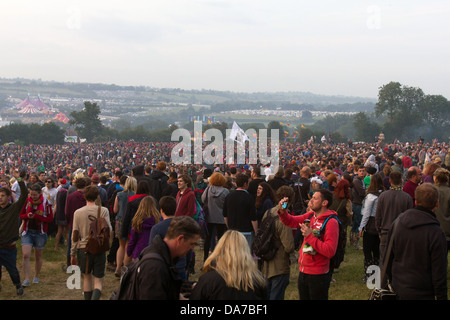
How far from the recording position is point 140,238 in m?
6.18

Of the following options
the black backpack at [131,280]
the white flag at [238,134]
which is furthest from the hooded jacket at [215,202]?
the white flag at [238,134]

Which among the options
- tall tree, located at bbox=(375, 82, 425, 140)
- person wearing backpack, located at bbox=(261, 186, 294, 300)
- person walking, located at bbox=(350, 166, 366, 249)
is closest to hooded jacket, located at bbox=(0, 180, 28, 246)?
person wearing backpack, located at bbox=(261, 186, 294, 300)

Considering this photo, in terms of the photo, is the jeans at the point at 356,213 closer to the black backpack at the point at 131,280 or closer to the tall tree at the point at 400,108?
the black backpack at the point at 131,280

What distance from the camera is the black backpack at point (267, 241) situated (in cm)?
522

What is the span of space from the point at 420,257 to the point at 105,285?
4.89 meters

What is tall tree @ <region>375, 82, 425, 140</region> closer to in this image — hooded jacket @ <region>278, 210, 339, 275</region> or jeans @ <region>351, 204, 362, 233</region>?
jeans @ <region>351, 204, 362, 233</region>

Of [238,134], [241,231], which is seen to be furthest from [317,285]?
[238,134]

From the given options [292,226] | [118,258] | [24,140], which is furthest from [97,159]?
[24,140]

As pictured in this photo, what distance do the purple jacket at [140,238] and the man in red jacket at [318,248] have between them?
215cm

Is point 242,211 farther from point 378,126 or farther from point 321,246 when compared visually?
point 378,126

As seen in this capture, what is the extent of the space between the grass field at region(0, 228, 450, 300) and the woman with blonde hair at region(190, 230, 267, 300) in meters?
3.77
